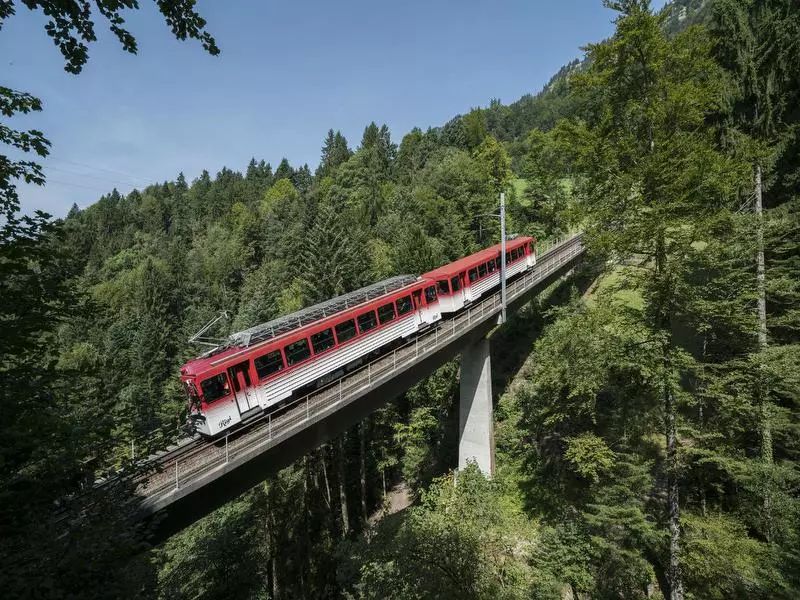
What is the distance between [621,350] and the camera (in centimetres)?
1205

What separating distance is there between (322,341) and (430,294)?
7254mm

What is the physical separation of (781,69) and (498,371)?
23046mm

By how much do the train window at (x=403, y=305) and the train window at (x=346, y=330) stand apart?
2.96 metres

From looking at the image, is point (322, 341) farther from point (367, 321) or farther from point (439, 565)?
point (439, 565)

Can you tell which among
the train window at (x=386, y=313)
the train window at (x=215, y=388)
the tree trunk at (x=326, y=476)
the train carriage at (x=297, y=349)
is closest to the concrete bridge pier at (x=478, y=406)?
the train carriage at (x=297, y=349)

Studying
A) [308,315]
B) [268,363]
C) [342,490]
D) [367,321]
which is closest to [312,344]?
[308,315]

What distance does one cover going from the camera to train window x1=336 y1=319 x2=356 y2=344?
16.5 metres

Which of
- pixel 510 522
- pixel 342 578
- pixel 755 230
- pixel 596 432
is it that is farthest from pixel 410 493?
pixel 755 230

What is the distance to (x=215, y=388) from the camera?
486 inches

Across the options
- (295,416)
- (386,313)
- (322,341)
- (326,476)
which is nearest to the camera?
(295,416)

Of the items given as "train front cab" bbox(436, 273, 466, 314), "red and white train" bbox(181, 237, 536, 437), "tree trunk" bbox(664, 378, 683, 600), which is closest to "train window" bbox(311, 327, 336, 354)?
"red and white train" bbox(181, 237, 536, 437)

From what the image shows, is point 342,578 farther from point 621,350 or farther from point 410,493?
point 410,493

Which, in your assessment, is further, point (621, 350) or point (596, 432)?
point (596, 432)

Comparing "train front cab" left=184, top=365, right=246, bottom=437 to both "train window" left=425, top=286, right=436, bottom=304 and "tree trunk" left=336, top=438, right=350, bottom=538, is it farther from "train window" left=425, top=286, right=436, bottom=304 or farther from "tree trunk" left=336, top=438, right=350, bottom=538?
"tree trunk" left=336, top=438, right=350, bottom=538
